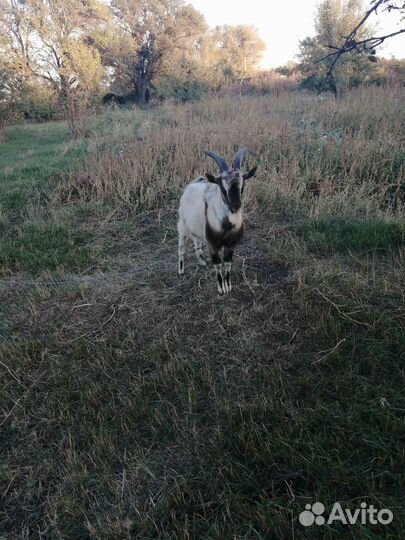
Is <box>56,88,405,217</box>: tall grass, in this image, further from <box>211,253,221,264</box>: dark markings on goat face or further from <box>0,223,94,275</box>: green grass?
<box>211,253,221,264</box>: dark markings on goat face

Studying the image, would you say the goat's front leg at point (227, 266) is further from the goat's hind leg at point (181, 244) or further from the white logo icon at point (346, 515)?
the white logo icon at point (346, 515)

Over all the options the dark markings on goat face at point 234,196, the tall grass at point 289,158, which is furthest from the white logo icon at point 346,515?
the tall grass at point 289,158

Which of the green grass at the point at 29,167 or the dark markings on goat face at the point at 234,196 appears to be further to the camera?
the green grass at the point at 29,167

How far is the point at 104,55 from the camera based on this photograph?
2419 centimetres

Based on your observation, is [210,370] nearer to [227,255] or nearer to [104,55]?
[227,255]

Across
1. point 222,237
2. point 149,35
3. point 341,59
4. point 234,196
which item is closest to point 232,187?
point 234,196

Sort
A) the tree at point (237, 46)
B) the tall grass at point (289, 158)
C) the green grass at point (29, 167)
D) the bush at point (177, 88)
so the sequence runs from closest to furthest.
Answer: the tall grass at point (289, 158), the green grass at point (29, 167), the bush at point (177, 88), the tree at point (237, 46)

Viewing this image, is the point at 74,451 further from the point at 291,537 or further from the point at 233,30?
the point at 233,30

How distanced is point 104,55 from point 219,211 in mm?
25845

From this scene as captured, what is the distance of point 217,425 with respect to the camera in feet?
7.83

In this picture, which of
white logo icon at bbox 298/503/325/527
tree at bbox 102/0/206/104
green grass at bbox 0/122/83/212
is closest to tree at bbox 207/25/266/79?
tree at bbox 102/0/206/104

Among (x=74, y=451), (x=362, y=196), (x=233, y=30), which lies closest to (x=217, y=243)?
(x=74, y=451)

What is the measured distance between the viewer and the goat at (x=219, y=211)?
2.66 metres

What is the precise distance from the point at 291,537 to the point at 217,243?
1978mm
